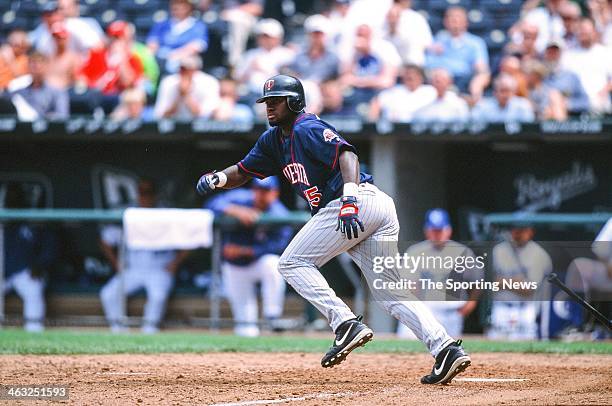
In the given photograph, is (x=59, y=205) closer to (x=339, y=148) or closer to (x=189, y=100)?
Answer: (x=189, y=100)

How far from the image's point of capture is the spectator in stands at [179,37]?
477 inches

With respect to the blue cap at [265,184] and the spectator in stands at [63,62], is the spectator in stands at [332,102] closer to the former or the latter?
the blue cap at [265,184]

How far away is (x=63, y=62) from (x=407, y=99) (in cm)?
401

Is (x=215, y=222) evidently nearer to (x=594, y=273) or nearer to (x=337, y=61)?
(x=337, y=61)

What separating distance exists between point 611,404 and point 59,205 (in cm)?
813

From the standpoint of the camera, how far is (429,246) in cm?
702

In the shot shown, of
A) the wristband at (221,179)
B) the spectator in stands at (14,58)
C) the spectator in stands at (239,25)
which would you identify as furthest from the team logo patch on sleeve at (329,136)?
the spectator in stands at (14,58)

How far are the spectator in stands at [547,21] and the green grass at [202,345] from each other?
388 cm

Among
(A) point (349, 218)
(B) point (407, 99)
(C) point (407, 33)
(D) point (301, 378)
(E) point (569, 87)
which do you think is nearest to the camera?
(A) point (349, 218)

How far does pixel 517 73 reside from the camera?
10633 mm

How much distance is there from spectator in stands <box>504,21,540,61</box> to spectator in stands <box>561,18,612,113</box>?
336 millimetres

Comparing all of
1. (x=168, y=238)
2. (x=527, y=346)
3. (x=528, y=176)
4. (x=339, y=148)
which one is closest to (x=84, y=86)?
(x=168, y=238)

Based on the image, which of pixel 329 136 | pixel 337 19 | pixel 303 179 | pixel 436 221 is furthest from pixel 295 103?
pixel 337 19

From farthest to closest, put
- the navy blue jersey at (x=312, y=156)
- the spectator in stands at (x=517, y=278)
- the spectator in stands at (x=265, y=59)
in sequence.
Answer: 1. the spectator in stands at (x=265, y=59)
2. the spectator in stands at (x=517, y=278)
3. the navy blue jersey at (x=312, y=156)
